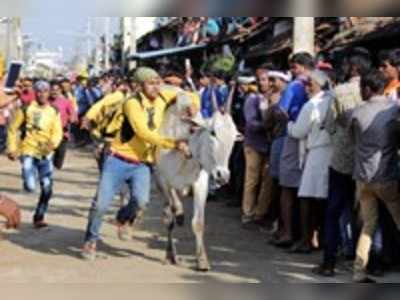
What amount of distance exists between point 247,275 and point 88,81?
1887 centimetres

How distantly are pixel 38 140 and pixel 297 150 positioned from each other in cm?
326

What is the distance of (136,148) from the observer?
29.6 feet

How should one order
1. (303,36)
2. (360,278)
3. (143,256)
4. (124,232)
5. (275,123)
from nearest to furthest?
(360,278)
(143,256)
(275,123)
(124,232)
(303,36)

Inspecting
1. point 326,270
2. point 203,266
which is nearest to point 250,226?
point 203,266

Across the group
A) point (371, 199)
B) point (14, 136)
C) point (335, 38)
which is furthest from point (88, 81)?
point (371, 199)

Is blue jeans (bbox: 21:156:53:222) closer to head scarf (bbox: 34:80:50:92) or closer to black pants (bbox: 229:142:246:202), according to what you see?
head scarf (bbox: 34:80:50:92)

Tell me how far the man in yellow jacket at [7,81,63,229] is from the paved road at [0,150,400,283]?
53 centimetres

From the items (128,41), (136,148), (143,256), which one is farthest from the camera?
(128,41)

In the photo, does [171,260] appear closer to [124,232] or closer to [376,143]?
[124,232]

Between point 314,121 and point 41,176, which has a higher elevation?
point 314,121

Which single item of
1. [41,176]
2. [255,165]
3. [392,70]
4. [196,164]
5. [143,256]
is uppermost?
[392,70]

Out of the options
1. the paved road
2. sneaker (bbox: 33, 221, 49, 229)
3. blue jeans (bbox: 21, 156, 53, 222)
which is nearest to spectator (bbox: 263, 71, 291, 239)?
the paved road

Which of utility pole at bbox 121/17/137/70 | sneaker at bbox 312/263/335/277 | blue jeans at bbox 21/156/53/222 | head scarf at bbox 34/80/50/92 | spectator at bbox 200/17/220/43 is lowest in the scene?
sneaker at bbox 312/263/335/277

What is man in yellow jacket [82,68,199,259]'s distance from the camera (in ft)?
28.6
